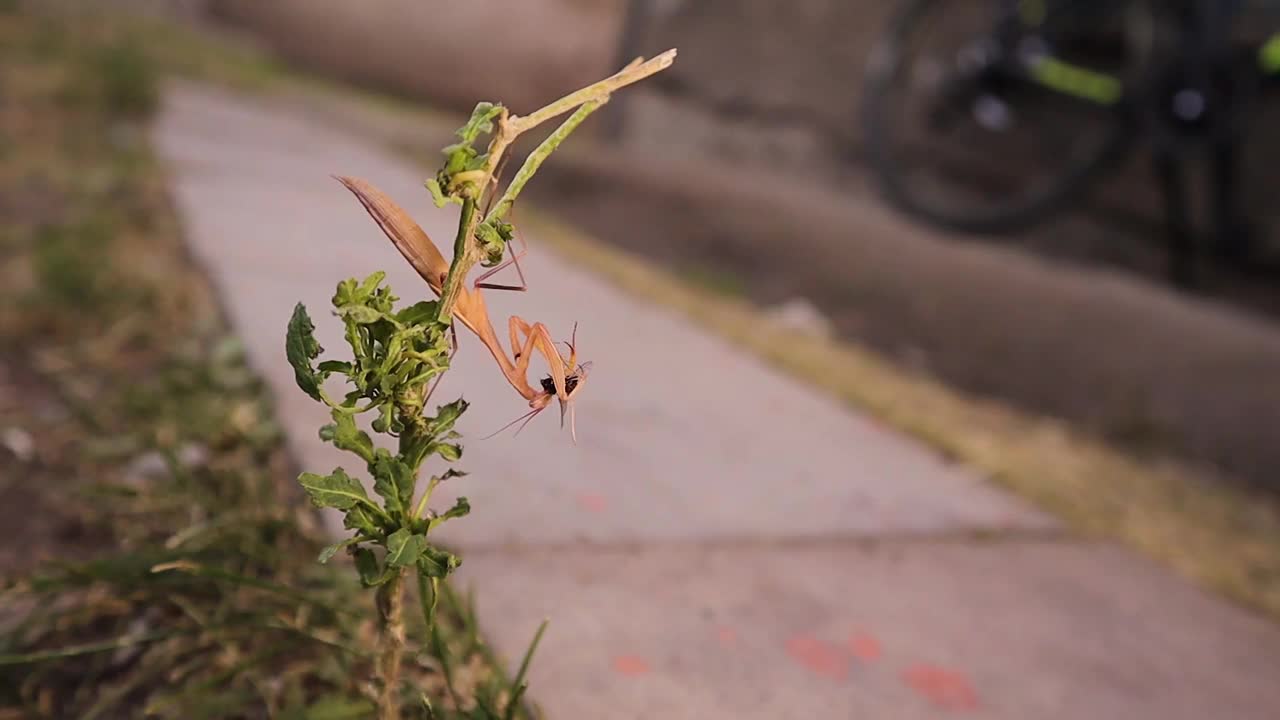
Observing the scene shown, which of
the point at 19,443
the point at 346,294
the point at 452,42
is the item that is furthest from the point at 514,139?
the point at 452,42

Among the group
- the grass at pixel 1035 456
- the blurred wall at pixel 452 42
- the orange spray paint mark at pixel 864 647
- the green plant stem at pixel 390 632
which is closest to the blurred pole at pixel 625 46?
the blurred wall at pixel 452 42

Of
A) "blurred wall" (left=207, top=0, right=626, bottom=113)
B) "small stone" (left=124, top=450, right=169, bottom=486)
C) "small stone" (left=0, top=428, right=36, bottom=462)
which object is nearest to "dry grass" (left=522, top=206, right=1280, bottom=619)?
"small stone" (left=124, top=450, right=169, bottom=486)

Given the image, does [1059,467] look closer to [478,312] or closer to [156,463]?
[156,463]

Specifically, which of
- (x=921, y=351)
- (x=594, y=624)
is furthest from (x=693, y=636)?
(x=921, y=351)

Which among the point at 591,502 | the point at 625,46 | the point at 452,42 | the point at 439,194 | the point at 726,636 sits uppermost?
the point at 452,42

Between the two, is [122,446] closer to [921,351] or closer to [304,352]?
[304,352]

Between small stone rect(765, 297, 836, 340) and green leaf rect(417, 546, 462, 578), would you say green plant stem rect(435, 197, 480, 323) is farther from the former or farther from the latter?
small stone rect(765, 297, 836, 340)

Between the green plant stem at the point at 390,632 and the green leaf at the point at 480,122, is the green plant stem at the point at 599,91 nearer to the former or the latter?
the green leaf at the point at 480,122
